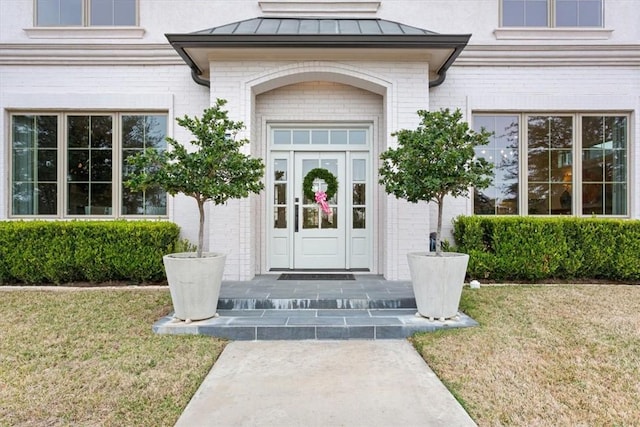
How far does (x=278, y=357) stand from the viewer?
3.63 metres

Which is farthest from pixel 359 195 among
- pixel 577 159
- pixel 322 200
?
pixel 577 159

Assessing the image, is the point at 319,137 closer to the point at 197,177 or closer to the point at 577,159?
the point at 197,177

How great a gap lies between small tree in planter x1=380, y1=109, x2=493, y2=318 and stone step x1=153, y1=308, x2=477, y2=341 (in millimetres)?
240

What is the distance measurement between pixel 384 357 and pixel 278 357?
1018 mm

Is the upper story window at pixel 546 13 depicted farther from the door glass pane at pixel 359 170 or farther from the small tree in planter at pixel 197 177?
the small tree in planter at pixel 197 177

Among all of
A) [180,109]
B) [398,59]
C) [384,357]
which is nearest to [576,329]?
[384,357]

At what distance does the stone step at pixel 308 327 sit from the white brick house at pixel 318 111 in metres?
2.36

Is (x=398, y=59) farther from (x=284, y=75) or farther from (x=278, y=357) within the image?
(x=278, y=357)

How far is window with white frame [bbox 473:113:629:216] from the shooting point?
6793mm

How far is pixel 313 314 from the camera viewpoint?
181 inches

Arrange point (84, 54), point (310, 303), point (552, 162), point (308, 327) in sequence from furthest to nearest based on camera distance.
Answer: point (552, 162), point (84, 54), point (310, 303), point (308, 327)

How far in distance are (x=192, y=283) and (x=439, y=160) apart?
125 inches

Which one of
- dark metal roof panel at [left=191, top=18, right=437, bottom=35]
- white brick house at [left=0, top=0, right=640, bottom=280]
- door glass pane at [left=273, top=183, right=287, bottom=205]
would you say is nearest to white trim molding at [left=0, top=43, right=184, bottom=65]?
white brick house at [left=0, top=0, right=640, bottom=280]

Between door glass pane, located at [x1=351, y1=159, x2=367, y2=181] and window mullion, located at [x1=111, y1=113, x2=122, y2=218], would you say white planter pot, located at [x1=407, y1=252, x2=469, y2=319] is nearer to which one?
door glass pane, located at [x1=351, y1=159, x2=367, y2=181]
